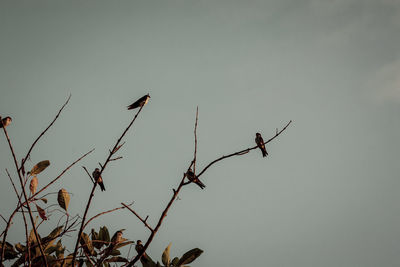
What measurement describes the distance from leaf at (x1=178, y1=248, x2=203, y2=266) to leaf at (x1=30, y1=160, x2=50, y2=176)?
5.04 ft

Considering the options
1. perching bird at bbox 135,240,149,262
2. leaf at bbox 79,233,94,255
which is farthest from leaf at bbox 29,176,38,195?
perching bird at bbox 135,240,149,262

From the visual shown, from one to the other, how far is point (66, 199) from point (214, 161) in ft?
4.34

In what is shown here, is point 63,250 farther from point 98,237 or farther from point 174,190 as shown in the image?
point 174,190

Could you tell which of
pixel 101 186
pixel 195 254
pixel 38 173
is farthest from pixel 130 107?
pixel 195 254

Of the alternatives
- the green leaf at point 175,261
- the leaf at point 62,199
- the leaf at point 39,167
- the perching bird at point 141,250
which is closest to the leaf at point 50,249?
the leaf at point 62,199

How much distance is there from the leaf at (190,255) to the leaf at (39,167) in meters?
1.54

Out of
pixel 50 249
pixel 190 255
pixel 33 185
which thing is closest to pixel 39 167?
pixel 33 185

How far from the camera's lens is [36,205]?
102 inches

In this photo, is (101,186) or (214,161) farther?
(101,186)

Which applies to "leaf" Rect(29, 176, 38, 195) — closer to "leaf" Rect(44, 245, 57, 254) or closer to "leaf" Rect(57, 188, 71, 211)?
"leaf" Rect(57, 188, 71, 211)

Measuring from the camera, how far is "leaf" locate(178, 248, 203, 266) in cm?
248

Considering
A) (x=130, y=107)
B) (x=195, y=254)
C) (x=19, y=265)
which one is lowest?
(x=195, y=254)

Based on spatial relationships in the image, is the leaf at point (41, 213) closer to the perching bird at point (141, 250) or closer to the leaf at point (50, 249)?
the leaf at point (50, 249)

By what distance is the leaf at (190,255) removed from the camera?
2.48 m
